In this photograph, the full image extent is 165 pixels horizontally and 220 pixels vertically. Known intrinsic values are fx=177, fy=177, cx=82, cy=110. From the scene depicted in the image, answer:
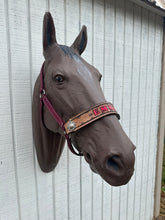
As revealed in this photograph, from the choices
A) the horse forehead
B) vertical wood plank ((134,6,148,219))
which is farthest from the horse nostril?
vertical wood plank ((134,6,148,219))

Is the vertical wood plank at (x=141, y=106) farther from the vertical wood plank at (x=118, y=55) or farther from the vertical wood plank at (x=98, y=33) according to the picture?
the vertical wood plank at (x=98, y=33)

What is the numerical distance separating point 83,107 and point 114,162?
185 millimetres

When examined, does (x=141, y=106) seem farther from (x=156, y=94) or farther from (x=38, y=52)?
(x=38, y=52)

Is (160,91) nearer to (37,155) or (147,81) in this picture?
(147,81)

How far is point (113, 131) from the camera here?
51cm

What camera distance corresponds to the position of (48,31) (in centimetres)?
61

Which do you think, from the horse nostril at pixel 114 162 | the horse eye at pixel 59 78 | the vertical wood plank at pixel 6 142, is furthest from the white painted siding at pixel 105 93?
the horse nostril at pixel 114 162

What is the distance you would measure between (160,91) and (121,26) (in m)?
0.74

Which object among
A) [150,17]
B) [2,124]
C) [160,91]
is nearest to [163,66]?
[160,91]

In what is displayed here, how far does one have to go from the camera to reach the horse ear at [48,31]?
23.0 inches

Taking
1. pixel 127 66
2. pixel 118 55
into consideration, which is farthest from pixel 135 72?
pixel 118 55

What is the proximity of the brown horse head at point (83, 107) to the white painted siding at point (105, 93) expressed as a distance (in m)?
0.16

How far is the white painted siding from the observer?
76 centimetres

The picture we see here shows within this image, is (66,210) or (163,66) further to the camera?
(163,66)
